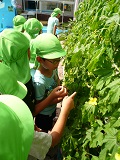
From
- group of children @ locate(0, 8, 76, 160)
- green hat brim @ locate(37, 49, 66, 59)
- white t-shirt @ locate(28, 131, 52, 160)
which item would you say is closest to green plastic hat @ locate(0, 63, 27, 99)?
group of children @ locate(0, 8, 76, 160)

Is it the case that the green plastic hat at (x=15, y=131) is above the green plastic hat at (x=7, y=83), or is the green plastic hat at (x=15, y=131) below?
above

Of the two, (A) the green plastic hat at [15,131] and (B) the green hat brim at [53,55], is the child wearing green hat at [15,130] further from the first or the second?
(B) the green hat brim at [53,55]

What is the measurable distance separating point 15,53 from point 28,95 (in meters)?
0.33

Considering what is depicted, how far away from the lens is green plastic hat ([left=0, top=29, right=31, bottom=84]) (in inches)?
66.1

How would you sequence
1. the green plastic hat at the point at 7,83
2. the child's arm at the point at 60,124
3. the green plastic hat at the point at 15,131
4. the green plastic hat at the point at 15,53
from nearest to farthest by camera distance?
the green plastic hat at the point at 15,131 < the green plastic hat at the point at 7,83 < the child's arm at the point at 60,124 < the green plastic hat at the point at 15,53

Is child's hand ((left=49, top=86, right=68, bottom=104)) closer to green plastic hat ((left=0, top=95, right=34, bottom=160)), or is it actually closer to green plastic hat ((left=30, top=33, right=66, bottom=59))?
green plastic hat ((left=30, top=33, right=66, bottom=59))

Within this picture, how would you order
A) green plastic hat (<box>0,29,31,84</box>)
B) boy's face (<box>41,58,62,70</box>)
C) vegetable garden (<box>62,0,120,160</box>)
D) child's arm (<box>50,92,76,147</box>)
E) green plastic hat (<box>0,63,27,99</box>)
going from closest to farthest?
vegetable garden (<box>62,0,120,160</box>) → green plastic hat (<box>0,63,27,99</box>) → child's arm (<box>50,92,76,147</box>) → green plastic hat (<box>0,29,31,84</box>) → boy's face (<box>41,58,62,70</box>)

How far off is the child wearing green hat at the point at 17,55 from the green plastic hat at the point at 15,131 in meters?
0.82

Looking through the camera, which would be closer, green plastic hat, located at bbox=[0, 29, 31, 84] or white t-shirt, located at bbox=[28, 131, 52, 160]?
white t-shirt, located at bbox=[28, 131, 52, 160]

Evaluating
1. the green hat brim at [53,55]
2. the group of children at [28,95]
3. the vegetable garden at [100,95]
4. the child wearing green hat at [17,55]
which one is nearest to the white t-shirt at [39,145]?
the group of children at [28,95]

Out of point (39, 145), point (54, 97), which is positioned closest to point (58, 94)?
point (54, 97)

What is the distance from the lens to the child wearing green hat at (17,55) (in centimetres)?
168

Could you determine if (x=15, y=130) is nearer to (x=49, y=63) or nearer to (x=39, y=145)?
(x=39, y=145)

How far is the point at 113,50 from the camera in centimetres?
121
